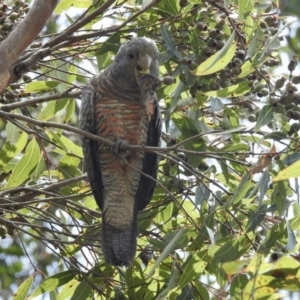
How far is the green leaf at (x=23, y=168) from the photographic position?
12.5ft

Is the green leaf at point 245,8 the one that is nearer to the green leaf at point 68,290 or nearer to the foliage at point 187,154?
the foliage at point 187,154

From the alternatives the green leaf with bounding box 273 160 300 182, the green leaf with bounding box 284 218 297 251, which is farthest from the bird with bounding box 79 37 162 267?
the green leaf with bounding box 273 160 300 182

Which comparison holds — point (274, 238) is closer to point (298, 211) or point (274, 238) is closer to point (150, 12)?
point (298, 211)

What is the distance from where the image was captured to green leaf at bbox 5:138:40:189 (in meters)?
3.80

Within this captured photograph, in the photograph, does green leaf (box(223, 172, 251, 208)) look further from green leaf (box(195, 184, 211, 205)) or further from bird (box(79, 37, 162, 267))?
bird (box(79, 37, 162, 267))

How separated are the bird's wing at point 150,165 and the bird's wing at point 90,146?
191 mm

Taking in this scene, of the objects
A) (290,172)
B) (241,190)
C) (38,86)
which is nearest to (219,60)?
(241,190)

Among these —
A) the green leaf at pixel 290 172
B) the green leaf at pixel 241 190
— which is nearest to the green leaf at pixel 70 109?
the green leaf at pixel 241 190

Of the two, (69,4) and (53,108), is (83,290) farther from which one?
(69,4)

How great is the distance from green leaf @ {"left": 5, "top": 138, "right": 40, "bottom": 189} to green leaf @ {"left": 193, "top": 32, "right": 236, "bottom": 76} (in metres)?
1.06

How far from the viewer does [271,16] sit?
11.8 feet

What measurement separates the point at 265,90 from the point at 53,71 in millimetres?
1106

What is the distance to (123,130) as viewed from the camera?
387cm

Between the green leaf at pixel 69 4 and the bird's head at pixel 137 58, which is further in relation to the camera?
the green leaf at pixel 69 4
